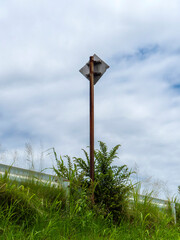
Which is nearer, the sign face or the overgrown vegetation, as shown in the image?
the overgrown vegetation

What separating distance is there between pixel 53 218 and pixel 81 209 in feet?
2.44

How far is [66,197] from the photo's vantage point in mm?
7250

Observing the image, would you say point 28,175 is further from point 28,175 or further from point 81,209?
point 81,209

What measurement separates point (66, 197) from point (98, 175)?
57.1 inches

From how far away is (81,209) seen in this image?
7.00 meters

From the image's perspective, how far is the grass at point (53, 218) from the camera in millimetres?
5926

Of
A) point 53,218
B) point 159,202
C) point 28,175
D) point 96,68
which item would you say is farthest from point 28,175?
point 159,202

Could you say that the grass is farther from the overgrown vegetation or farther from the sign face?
the sign face

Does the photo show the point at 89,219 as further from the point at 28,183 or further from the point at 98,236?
Answer: the point at 28,183

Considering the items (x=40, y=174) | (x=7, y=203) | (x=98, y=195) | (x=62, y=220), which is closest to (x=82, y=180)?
(x=98, y=195)

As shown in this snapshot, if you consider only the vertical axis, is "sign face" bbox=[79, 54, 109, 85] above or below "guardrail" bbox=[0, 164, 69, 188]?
above

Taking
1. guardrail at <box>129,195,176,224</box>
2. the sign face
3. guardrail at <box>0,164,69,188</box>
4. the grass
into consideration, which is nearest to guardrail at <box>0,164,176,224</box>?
guardrail at <box>0,164,69,188</box>

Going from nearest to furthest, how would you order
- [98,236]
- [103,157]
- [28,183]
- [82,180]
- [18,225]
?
[18,225]
[98,236]
[28,183]
[82,180]
[103,157]

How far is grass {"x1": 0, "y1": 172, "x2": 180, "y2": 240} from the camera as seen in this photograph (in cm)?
593
